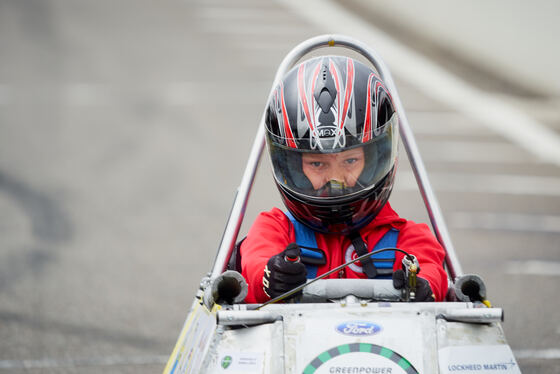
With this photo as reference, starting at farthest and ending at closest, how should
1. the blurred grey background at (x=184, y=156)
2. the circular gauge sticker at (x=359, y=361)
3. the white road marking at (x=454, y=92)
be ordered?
1. the white road marking at (x=454, y=92)
2. the blurred grey background at (x=184, y=156)
3. the circular gauge sticker at (x=359, y=361)

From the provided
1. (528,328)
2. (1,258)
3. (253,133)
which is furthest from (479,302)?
(253,133)

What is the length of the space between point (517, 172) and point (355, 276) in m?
7.21

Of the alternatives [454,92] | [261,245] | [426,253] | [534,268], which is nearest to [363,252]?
[426,253]

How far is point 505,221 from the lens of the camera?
882cm

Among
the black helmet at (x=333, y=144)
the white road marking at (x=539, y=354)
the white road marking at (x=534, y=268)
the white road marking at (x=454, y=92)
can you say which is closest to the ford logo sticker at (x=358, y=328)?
the black helmet at (x=333, y=144)

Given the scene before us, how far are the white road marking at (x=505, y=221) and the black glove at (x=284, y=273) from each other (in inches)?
214

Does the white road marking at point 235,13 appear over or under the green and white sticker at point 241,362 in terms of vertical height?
over

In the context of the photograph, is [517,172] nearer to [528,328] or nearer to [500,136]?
[500,136]

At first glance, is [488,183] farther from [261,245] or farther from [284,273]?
[284,273]

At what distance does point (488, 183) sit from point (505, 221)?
1416mm

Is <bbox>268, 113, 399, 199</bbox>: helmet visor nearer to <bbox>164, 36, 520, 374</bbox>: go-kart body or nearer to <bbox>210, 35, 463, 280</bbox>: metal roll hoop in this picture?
<bbox>210, 35, 463, 280</bbox>: metal roll hoop

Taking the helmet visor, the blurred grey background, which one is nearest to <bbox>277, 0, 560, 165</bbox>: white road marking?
the blurred grey background

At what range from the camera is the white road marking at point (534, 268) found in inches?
295

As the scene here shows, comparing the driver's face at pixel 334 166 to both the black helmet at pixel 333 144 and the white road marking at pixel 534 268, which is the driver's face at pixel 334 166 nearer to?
the black helmet at pixel 333 144
